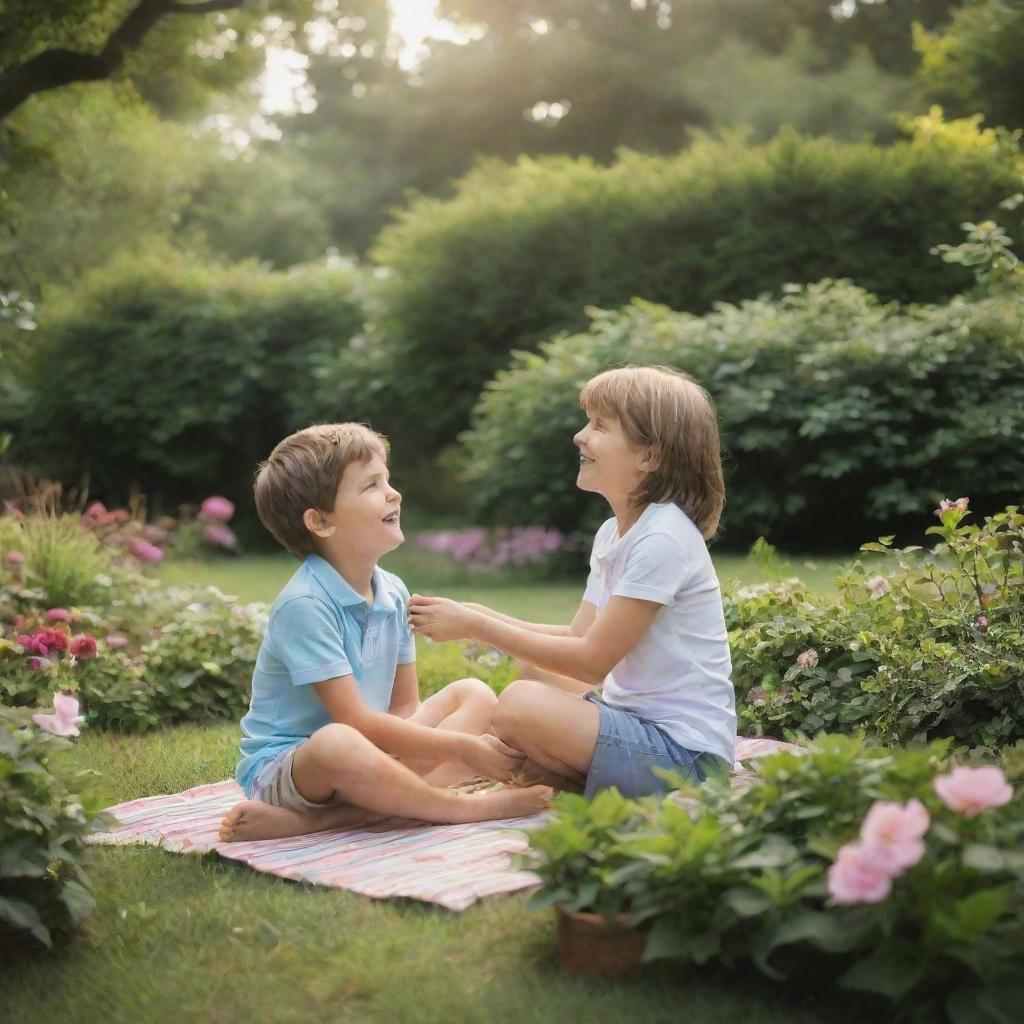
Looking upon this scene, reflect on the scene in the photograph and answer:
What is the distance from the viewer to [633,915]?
2432 mm

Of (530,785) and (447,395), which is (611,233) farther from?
(530,785)

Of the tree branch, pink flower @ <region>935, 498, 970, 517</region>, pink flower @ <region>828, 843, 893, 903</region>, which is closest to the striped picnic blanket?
pink flower @ <region>828, 843, 893, 903</region>

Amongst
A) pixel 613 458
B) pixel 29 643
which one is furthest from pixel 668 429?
pixel 29 643

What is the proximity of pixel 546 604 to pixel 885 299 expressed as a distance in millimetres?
4926

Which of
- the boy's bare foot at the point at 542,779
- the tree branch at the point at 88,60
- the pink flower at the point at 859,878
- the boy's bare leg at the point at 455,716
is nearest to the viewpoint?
the pink flower at the point at 859,878

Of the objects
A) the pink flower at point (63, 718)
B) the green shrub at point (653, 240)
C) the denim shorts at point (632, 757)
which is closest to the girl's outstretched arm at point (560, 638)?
the denim shorts at point (632, 757)

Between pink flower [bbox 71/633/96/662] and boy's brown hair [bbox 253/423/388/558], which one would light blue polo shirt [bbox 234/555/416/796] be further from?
pink flower [bbox 71/633/96/662]

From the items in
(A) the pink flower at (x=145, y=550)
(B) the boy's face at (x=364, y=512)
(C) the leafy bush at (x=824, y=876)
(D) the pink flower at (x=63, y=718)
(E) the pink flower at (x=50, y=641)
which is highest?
(B) the boy's face at (x=364, y=512)

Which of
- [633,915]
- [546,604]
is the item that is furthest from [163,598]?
[633,915]

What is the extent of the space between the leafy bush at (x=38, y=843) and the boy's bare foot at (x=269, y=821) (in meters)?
0.61

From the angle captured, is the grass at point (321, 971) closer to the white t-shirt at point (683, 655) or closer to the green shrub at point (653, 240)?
the white t-shirt at point (683, 655)

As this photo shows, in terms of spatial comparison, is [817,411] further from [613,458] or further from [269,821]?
[269,821]

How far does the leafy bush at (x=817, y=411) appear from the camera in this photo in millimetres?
8719

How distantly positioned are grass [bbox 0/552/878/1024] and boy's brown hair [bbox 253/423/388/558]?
90 centimetres
